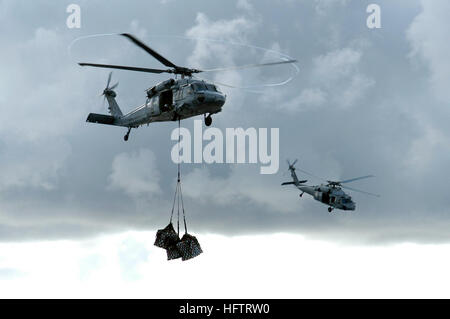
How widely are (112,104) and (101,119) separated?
5.08 meters

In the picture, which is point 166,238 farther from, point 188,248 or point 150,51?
point 150,51

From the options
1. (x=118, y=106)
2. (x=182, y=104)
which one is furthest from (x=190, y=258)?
(x=118, y=106)

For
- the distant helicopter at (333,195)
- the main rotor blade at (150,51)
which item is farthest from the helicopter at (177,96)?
the distant helicopter at (333,195)

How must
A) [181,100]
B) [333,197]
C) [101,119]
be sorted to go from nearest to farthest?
[181,100] < [101,119] < [333,197]

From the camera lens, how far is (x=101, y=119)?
45469 millimetres

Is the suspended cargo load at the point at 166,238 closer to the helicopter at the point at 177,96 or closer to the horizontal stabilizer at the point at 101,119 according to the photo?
the helicopter at the point at 177,96

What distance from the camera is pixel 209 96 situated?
34688 mm

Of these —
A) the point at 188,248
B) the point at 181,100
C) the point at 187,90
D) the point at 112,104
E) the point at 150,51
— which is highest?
the point at 112,104

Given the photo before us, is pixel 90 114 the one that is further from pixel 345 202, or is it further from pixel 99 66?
pixel 345 202

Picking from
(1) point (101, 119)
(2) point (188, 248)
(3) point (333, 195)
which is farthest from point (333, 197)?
(2) point (188, 248)

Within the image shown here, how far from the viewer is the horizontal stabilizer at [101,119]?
4475 centimetres

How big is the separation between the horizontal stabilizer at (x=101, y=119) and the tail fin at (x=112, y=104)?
Answer: 1.00 meters

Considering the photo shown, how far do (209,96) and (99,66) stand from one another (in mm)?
7033
